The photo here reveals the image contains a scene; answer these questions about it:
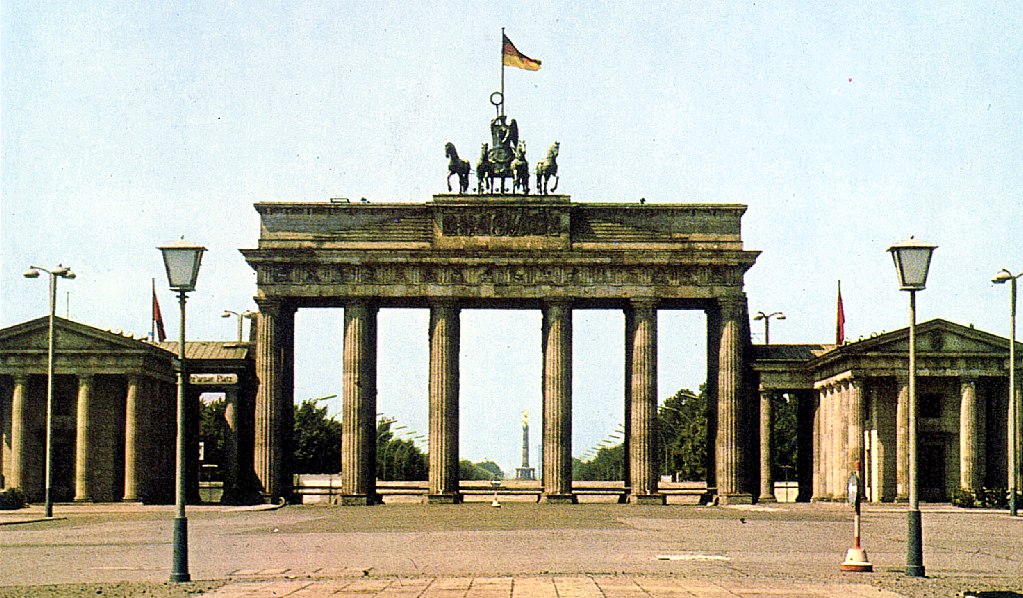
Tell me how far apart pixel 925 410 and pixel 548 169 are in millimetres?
26109

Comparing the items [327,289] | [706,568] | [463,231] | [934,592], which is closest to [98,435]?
[327,289]

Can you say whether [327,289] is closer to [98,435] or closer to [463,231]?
[463,231]

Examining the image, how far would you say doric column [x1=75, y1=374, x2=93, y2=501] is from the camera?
278 feet

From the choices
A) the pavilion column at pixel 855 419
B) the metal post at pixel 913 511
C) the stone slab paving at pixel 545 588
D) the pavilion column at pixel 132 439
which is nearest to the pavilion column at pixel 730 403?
the pavilion column at pixel 855 419

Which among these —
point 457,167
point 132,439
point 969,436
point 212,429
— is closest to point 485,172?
point 457,167

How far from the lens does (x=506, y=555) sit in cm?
3762

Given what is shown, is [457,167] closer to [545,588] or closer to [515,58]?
[515,58]

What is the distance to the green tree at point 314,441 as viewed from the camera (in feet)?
522

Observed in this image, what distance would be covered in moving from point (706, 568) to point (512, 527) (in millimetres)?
22661

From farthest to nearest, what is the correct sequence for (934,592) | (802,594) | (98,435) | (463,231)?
1. (463,231)
2. (98,435)
3. (934,592)
4. (802,594)

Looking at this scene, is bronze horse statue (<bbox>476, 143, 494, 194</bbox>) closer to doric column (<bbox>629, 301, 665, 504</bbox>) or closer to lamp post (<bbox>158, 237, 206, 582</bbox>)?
doric column (<bbox>629, 301, 665, 504</bbox>)

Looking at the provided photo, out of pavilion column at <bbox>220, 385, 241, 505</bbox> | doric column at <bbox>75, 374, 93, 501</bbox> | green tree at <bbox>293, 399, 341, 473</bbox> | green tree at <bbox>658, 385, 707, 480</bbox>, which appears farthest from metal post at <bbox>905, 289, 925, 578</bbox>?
green tree at <bbox>293, 399, 341, 473</bbox>

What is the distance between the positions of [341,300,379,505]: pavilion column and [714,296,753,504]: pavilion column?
20965 millimetres

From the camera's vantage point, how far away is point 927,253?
34.1 meters
